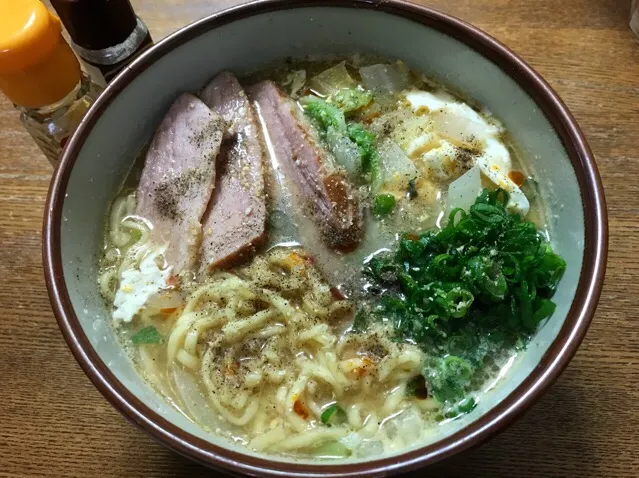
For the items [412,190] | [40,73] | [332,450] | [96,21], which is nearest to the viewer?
[332,450]

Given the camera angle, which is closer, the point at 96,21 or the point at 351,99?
the point at 96,21

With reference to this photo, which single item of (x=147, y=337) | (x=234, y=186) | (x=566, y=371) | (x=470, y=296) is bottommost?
(x=566, y=371)

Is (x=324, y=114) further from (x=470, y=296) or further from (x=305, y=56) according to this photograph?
(x=470, y=296)

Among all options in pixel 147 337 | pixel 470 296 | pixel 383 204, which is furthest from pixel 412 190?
pixel 147 337

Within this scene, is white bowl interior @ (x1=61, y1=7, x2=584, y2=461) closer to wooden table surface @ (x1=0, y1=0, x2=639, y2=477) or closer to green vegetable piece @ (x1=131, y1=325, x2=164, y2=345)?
green vegetable piece @ (x1=131, y1=325, x2=164, y2=345)

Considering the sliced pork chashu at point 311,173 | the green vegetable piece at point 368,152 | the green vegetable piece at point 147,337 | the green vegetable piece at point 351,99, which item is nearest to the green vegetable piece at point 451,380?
the sliced pork chashu at point 311,173

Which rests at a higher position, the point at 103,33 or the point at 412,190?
the point at 103,33

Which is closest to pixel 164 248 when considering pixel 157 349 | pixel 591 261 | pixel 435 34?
pixel 157 349
